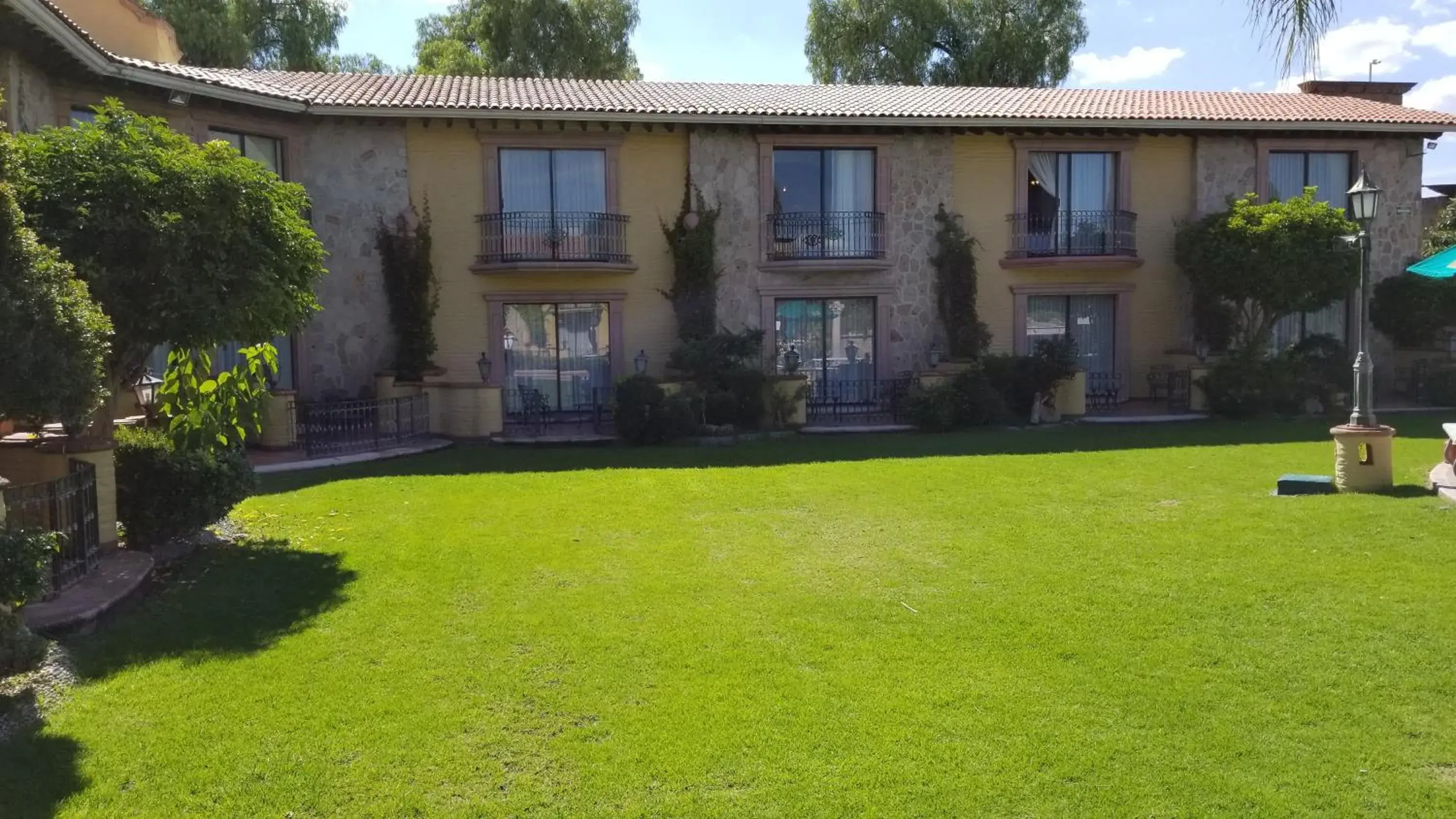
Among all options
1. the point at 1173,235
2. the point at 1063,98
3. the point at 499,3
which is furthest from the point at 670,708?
the point at 499,3

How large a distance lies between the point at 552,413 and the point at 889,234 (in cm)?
716

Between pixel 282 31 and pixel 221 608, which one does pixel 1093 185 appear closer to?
pixel 221 608

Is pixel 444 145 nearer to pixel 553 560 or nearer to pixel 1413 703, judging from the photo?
pixel 553 560

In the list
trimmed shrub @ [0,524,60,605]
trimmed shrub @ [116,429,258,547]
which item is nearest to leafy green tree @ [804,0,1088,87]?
trimmed shrub @ [116,429,258,547]

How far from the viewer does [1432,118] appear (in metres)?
21.1

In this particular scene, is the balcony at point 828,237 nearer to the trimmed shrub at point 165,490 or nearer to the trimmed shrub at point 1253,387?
the trimmed shrub at point 1253,387

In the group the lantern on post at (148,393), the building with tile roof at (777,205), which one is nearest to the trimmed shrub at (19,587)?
the lantern on post at (148,393)

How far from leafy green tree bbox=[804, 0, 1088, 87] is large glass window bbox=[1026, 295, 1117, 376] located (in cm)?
1458

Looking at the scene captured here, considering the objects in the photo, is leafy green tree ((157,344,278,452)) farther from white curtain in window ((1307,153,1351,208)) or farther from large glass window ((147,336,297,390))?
white curtain in window ((1307,153,1351,208))

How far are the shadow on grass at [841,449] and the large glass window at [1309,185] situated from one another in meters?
4.04

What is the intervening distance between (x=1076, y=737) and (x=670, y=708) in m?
1.96

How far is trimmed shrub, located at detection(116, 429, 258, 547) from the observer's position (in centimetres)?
849

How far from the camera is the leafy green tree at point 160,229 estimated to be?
7.83 metres

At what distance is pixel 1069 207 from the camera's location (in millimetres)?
20875
